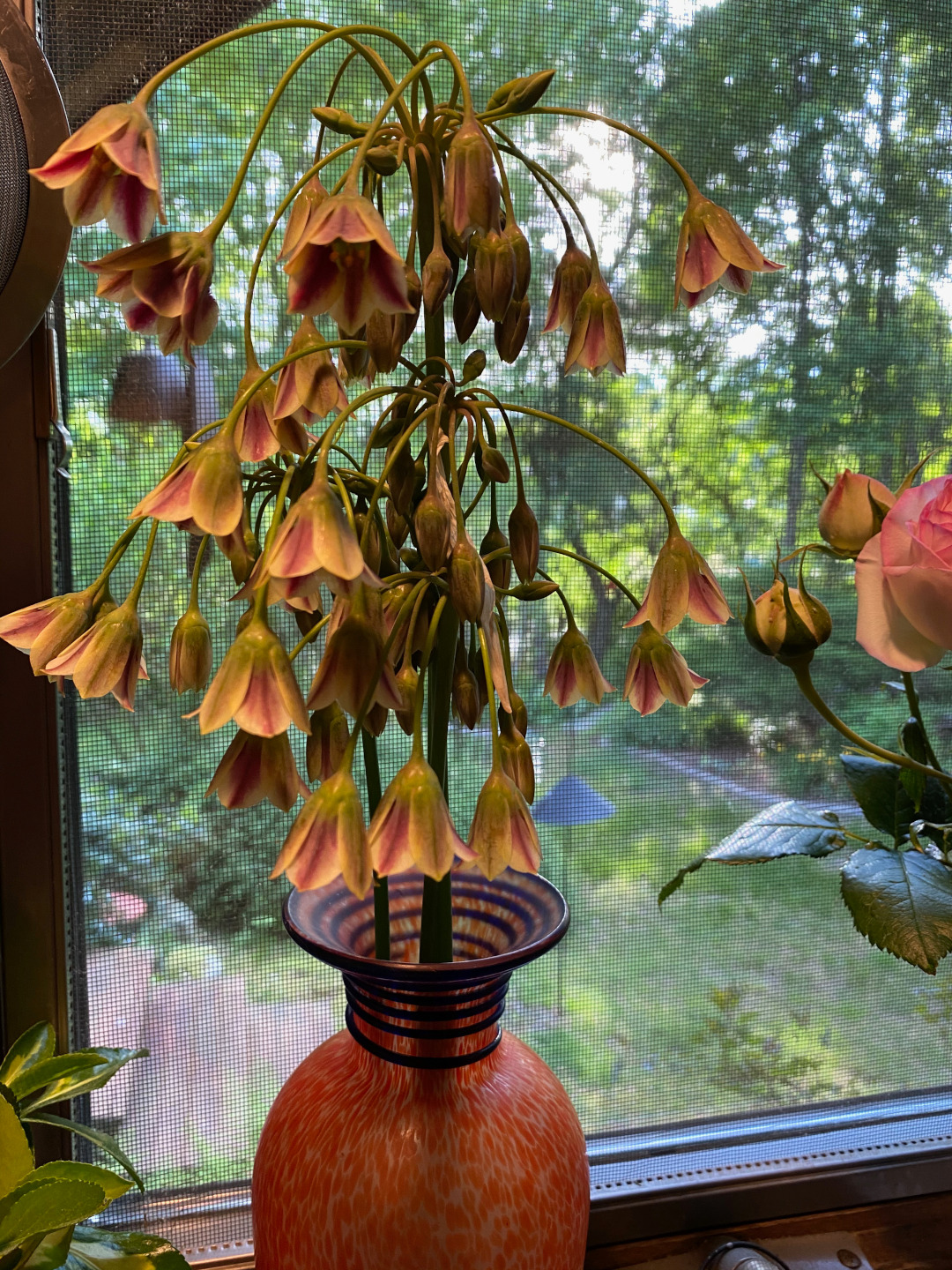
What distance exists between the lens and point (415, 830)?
0.35 meters

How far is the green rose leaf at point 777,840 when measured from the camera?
646mm

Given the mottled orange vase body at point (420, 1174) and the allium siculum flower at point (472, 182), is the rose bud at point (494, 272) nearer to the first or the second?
the allium siculum flower at point (472, 182)

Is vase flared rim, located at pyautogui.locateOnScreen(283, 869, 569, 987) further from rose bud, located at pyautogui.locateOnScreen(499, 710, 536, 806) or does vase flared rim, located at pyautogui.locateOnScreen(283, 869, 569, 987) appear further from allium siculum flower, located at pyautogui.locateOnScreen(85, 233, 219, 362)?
allium siculum flower, located at pyautogui.locateOnScreen(85, 233, 219, 362)

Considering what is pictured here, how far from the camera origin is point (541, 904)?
20.4 inches

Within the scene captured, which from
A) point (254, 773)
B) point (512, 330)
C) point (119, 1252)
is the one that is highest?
point (512, 330)

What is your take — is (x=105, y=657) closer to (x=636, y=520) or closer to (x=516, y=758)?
(x=516, y=758)

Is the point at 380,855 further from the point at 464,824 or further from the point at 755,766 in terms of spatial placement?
the point at 755,766

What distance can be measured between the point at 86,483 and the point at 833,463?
68 cm

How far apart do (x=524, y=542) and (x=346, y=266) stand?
0.17 m

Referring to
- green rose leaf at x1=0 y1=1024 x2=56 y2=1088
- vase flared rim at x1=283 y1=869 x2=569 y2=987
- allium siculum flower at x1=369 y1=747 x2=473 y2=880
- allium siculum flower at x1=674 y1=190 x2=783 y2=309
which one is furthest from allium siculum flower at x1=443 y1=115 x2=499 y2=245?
green rose leaf at x1=0 y1=1024 x2=56 y2=1088

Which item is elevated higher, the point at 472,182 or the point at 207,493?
the point at 472,182

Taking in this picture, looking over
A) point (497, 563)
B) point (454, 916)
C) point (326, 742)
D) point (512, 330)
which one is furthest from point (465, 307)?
point (454, 916)

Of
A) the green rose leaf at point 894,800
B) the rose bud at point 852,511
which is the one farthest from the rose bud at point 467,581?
the green rose leaf at point 894,800

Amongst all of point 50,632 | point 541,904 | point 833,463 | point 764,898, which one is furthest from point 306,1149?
point 833,463
